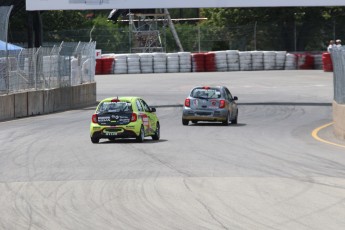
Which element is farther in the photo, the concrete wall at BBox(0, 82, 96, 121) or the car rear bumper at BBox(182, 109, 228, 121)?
the concrete wall at BBox(0, 82, 96, 121)

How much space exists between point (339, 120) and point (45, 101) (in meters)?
16.0

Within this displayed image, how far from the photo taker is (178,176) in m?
18.6

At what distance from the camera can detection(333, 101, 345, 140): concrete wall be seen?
27.8 m

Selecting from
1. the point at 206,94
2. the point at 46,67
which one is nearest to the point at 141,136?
the point at 206,94

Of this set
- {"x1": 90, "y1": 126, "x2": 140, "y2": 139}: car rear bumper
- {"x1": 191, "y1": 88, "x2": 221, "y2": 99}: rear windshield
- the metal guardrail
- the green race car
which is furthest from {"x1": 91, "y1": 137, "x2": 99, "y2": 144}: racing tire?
the metal guardrail

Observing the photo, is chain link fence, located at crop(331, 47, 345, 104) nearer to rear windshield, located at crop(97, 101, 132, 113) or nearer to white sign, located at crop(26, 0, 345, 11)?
rear windshield, located at crop(97, 101, 132, 113)

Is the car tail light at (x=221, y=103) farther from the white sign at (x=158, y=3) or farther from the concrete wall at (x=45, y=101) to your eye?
the white sign at (x=158, y=3)

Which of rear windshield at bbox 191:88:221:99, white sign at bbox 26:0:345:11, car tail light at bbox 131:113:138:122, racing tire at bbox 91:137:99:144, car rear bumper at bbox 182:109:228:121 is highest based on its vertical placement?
white sign at bbox 26:0:345:11

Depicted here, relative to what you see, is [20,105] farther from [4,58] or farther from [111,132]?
[111,132]

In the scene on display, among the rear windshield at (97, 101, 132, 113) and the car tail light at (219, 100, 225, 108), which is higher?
the rear windshield at (97, 101, 132, 113)

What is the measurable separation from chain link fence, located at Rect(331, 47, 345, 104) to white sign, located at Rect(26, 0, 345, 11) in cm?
1316

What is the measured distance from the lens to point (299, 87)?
56.3 meters

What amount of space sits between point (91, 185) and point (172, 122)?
18833 mm

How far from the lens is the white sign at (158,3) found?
43219 millimetres
